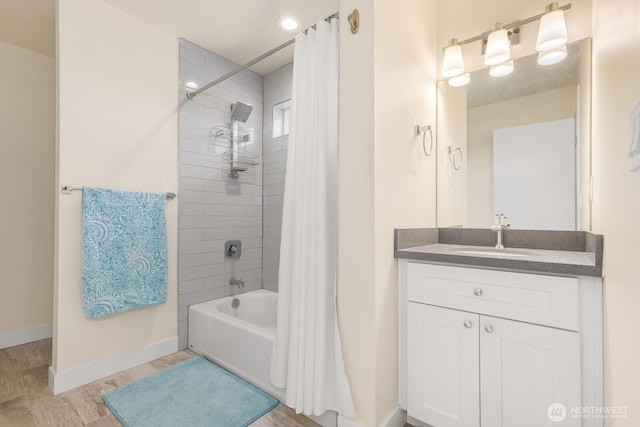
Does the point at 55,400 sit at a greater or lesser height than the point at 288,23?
lesser

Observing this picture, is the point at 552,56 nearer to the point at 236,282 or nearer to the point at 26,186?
the point at 236,282

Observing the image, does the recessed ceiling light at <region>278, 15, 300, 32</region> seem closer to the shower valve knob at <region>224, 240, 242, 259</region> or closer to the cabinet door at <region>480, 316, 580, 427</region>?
the shower valve knob at <region>224, 240, 242, 259</region>

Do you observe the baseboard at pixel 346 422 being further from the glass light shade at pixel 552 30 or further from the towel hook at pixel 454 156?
the glass light shade at pixel 552 30

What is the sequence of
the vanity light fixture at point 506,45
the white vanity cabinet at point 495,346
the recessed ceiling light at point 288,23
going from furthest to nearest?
the recessed ceiling light at point 288,23 → the vanity light fixture at point 506,45 → the white vanity cabinet at point 495,346

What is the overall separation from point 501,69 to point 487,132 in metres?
0.37

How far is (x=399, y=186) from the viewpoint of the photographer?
1.58 m

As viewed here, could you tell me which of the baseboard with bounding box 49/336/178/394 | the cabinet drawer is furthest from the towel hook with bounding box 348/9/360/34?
the baseboard with bounding box 49/336/178/394

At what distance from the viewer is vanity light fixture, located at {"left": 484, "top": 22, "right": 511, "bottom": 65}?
1695mm

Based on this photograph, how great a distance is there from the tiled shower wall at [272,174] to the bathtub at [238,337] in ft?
1.08

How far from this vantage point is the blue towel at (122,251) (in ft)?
6.40

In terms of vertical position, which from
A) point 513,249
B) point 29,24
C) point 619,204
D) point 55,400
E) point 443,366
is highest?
point 29,24

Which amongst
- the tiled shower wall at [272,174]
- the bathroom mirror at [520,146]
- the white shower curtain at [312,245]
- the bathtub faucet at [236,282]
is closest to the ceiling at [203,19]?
the tiled shower wall at [272,174]

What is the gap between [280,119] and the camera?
3.08m

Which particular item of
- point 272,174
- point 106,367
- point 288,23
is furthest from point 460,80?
point 106,367
